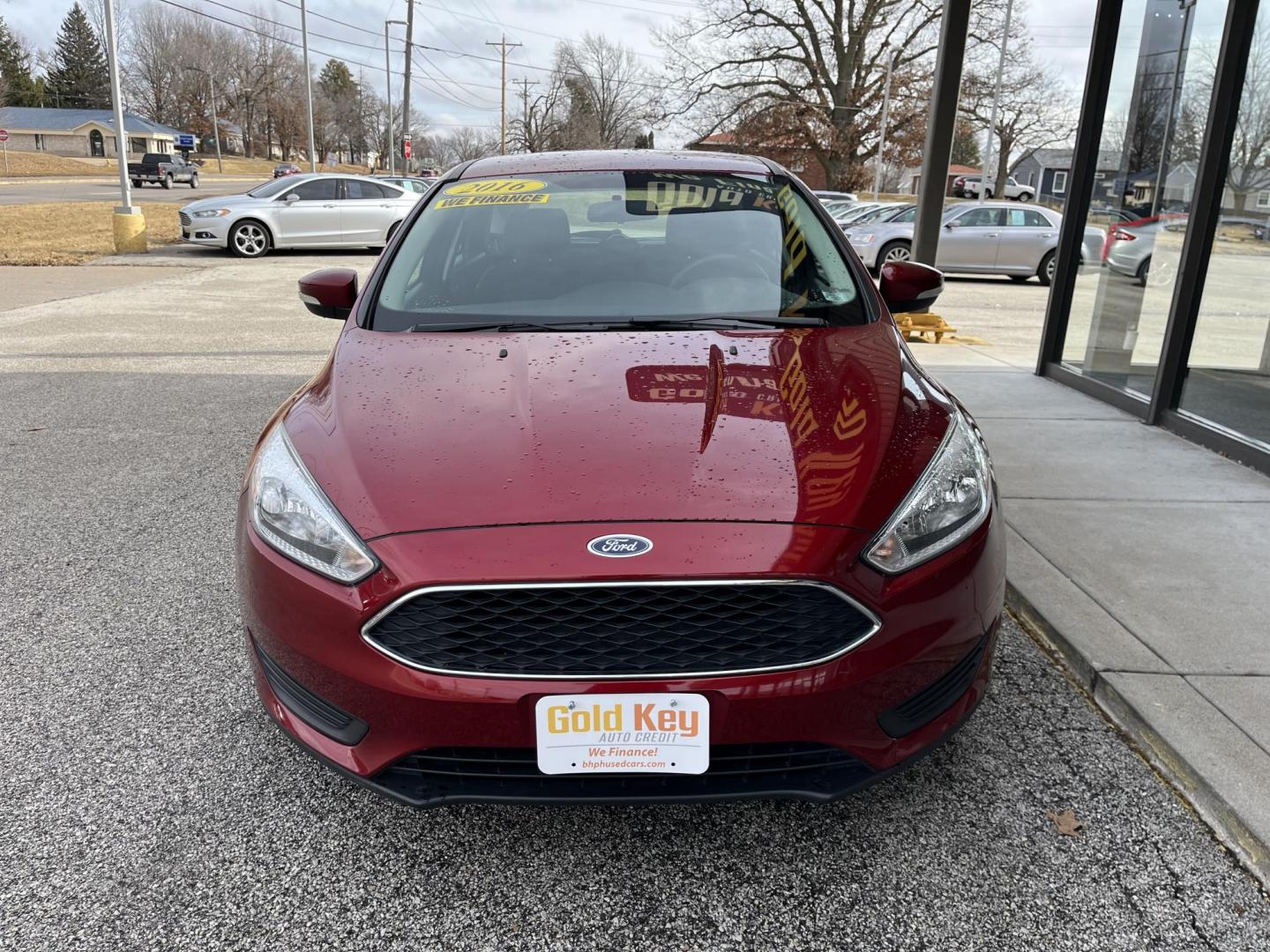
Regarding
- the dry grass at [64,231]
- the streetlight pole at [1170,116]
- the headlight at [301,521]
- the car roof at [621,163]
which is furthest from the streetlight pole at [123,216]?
the headlight at [301,521]

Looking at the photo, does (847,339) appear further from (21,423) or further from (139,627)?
(21,423)

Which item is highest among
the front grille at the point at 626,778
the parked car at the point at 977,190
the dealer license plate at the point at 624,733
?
the parked car at the point at 977,190

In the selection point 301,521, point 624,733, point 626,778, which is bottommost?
point 626,778

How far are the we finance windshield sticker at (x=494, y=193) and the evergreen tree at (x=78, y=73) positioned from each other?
377 ft

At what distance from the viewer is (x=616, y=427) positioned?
2.19 metres

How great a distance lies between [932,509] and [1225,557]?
221cm

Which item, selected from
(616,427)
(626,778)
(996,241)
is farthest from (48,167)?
(626,778)

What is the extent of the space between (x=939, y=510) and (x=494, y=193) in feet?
6.87

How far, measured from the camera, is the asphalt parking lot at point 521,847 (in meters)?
1.89

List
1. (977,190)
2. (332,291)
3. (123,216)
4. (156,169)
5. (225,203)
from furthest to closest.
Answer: (977,190) → (156,169) → (225,203) → (123,216) → (332,291)

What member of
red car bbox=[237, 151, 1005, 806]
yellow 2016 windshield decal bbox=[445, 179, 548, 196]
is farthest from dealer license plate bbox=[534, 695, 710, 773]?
yellow 2016 windshield decal bbox=[445, 179, 548, 196]

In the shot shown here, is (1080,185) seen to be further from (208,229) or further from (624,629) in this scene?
(208,229)

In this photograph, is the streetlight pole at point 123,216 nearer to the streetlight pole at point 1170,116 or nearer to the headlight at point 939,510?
the streetlight pole at point 1170,116

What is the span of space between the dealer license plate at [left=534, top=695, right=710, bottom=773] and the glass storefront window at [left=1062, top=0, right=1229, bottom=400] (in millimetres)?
5235
